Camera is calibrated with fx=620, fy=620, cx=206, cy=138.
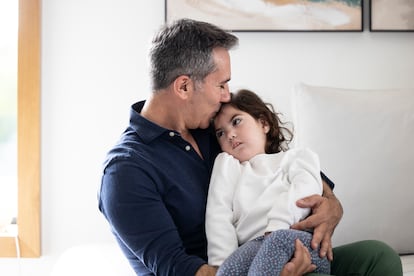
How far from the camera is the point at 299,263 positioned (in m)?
1.43

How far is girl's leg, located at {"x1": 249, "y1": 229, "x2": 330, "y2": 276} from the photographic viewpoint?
4.54ft

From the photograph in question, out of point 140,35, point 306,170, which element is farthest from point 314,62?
point 306,170

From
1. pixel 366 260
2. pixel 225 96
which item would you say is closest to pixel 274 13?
pixel 225 96

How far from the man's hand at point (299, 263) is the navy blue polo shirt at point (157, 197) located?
0.70ft

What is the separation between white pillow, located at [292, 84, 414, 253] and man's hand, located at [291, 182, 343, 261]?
1.28ft

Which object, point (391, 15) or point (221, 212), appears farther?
point (391, 15)

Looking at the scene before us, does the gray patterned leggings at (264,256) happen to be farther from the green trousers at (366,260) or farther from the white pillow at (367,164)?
the white pillow at (367,164)

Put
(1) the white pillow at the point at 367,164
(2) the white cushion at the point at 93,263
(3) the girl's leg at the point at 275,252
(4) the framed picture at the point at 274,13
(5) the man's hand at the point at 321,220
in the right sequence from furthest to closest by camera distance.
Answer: (4) the framed picture at the point at 274,13
(1) the white pillow at the point at 367,164
(2) the white cushion at the point at 93,263
(5) the man's hand at the point at 321,220
(3) the girl's leg at the point at 275,252

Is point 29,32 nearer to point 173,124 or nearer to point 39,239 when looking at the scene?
point 39,239

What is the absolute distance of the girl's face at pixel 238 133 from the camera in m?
1.71

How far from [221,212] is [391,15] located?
1393mm

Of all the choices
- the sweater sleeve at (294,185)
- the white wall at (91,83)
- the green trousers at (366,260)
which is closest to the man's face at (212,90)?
the sweater sleeve at (294,185)

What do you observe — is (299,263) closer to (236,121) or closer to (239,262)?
(239,262)

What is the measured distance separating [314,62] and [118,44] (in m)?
0.80
